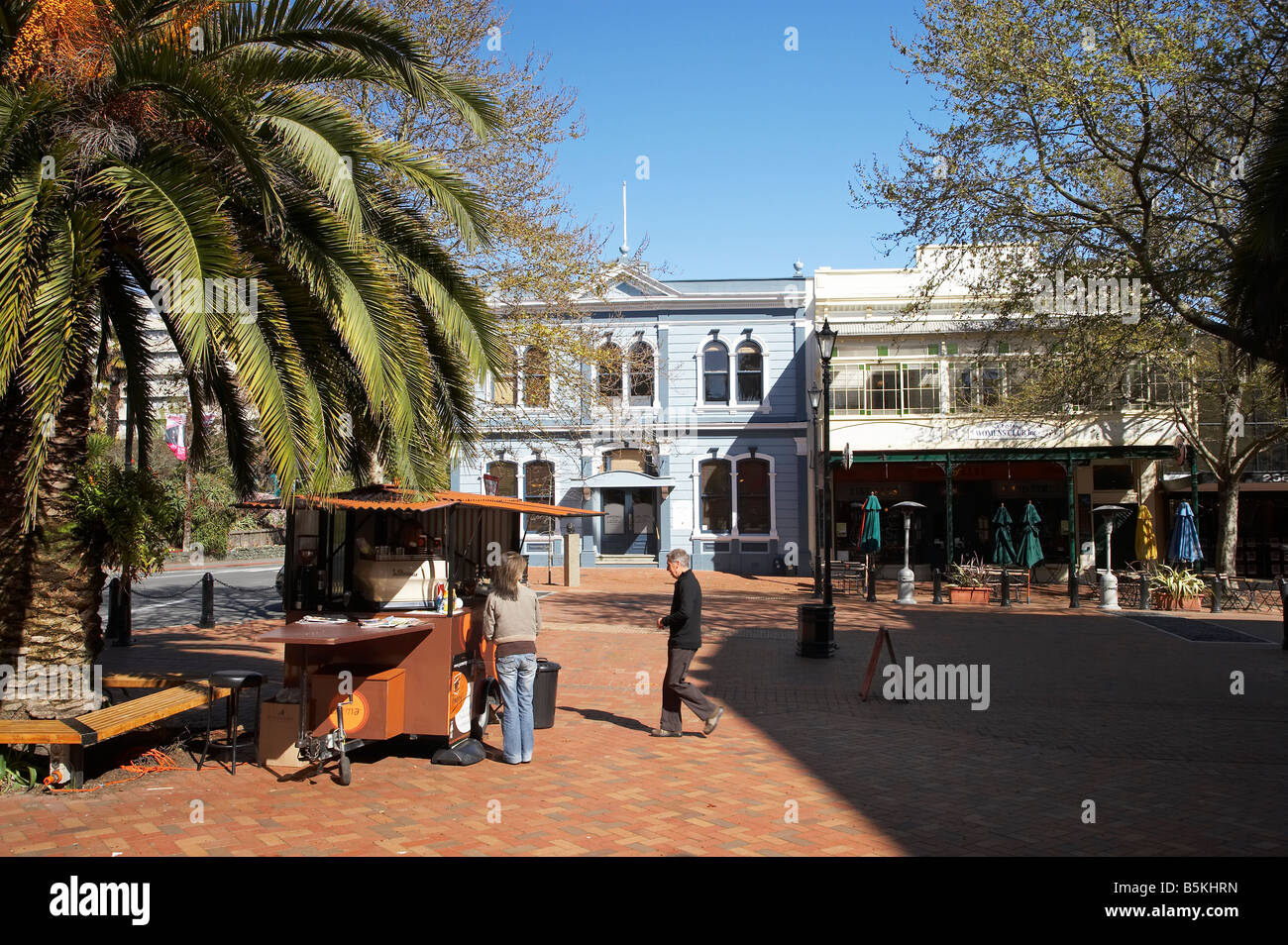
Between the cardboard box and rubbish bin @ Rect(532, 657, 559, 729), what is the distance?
2.27 meters

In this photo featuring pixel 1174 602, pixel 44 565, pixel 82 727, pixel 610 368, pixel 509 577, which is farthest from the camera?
pixel 610 368

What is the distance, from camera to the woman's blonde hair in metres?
7.88

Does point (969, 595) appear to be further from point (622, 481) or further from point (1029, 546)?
point (622, 481)

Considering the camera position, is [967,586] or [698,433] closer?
[967,586]

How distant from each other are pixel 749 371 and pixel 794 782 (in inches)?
946

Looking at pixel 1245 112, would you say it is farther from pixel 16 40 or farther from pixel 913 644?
pixel 16 40

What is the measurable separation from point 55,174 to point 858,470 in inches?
1010

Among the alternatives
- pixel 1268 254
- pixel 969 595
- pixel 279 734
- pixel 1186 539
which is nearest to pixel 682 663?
pixel 279 734

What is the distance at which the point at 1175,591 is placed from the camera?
65.0 ft

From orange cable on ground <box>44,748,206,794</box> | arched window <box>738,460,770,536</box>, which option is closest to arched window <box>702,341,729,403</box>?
arched window <box>738,460,770,536</box>

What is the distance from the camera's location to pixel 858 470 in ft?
96.5

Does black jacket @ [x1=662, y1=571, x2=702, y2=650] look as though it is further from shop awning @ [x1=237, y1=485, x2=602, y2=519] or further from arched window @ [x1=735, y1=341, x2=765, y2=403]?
arched window @ [x1=735, y1=341, x2=765, y2=403]

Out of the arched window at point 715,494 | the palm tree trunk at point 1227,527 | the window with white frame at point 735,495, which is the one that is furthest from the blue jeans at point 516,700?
the arched window at point 715,494

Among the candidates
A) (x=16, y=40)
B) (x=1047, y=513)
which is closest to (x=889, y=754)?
(x=16, y=40)
